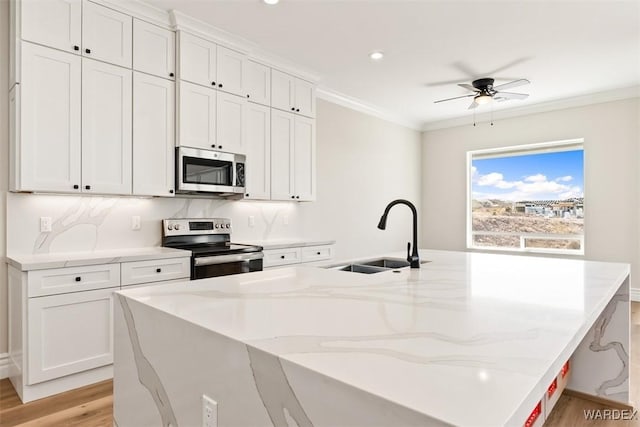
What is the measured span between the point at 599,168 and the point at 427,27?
3468mm

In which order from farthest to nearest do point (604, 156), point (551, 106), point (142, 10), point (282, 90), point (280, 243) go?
point (551, 106)
point (604, 156)
point (282, 90)
point (280, 243)
point (142, 10)

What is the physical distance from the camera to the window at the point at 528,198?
5.46 metres

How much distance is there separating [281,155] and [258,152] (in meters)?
0.30

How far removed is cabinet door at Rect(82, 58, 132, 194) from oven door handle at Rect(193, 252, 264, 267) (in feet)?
2.40

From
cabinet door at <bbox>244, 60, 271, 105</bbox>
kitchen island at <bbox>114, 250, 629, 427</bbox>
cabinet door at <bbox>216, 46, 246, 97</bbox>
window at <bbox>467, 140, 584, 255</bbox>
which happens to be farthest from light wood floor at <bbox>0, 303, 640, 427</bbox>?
window at <bbox>467, 140, 584, 255</bbox>

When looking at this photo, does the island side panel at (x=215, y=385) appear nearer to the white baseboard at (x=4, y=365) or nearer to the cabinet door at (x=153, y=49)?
the white baseboard at (x=4, y=365)

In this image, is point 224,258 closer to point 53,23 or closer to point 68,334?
point 68,334

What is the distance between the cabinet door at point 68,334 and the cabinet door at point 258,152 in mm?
1638

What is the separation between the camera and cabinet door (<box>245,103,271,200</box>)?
12.5 ft

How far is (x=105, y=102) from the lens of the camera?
2805 millimetres

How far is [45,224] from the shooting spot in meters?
2.76

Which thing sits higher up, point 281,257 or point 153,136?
point 153,136

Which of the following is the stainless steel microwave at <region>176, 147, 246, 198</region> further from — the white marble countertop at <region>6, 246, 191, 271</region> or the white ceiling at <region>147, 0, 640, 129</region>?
the white ceiling at <region>147, 0, 640, 129</region>

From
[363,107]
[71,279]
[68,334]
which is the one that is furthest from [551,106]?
[68,334]
